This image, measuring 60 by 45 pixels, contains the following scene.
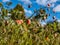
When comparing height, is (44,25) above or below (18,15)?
below

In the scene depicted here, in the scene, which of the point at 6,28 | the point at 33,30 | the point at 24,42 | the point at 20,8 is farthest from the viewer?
the point at 20,8

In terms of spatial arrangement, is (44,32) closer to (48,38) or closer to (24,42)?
(48,38)

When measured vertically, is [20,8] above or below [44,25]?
above

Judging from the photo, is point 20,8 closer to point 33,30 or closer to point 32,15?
point 32,15

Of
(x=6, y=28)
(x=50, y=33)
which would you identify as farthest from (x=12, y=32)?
(x=50, y=33)

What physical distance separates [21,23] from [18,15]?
26 cm

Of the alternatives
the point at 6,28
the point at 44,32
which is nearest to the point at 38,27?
the point at 44,32

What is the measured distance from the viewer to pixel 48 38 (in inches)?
123

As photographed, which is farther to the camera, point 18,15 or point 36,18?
point 36,18

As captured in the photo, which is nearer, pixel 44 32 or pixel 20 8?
pixel 44 32

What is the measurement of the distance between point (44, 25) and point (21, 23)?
574 millimetres

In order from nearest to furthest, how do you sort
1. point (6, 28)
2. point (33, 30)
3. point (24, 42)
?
point (24, 42) → point (6, 28) → point (33, 30)

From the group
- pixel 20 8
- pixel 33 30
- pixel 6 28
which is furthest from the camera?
pixel 20 8

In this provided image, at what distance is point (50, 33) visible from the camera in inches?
129
